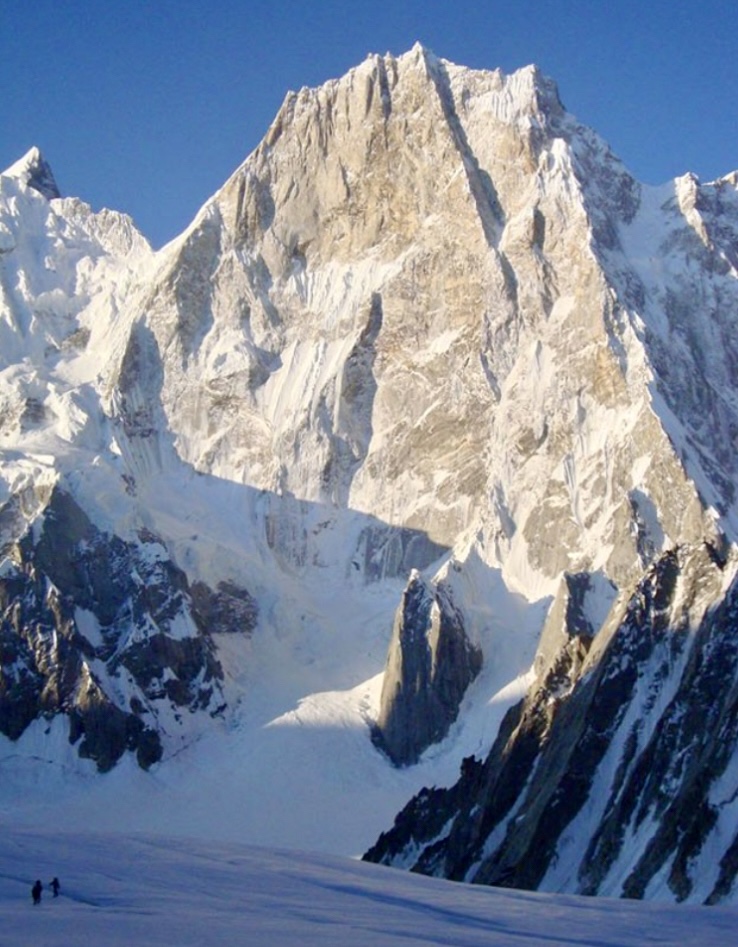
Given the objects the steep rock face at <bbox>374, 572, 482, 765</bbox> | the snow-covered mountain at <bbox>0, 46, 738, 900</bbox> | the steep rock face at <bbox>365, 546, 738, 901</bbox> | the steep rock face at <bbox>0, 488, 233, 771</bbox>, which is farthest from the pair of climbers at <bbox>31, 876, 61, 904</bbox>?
the steep rock face at <bbox>0, 488, 233, 771</bbox>

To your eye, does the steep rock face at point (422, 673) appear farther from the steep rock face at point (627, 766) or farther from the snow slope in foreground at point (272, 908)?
the snow slope in foreground at point (272, 908)

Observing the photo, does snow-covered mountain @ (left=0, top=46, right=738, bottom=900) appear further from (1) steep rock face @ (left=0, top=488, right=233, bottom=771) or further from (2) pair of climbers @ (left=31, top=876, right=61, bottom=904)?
(2) pair of climbers @ (left=31, top=876, right=61, bottom=904)

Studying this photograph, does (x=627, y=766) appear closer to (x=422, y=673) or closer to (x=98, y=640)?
(x=422, y=673)

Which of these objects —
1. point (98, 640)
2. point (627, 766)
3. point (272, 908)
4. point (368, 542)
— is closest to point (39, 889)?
point (272, 908)

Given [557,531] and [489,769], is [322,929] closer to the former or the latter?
[489,769]

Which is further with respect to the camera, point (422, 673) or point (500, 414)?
point (500, 414)

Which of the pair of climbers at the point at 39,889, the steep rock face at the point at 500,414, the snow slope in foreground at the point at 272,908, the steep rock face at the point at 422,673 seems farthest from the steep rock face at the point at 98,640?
the pair of climbers at the point at 39,889

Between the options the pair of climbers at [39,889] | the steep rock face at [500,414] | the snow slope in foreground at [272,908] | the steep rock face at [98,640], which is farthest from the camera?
the steep rock face at [500,414]
